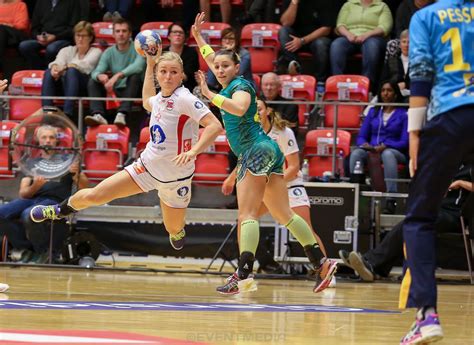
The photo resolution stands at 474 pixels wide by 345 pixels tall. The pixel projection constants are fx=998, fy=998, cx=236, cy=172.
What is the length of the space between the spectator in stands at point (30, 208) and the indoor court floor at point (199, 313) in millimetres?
1548

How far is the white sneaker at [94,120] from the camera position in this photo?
13.0 m

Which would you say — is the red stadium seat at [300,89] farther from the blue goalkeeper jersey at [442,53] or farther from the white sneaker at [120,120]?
the blue goalkeeper jersey at [442,53]

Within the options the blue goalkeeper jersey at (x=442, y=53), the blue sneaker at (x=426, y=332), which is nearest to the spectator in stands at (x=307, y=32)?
the blue goalkeeper jersey at (x=442, y=53)

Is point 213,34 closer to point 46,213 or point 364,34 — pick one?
point 364,34

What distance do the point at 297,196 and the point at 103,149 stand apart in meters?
3.49

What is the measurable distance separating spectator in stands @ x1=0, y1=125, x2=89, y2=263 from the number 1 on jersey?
23.8 feet

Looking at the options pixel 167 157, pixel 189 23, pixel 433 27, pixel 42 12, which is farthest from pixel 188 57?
pixel 433 27

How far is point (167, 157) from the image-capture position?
837 centimetres

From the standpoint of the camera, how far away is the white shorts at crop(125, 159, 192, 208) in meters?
8.36

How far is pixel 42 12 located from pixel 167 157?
7.74 meters

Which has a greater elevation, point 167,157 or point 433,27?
point 433,27

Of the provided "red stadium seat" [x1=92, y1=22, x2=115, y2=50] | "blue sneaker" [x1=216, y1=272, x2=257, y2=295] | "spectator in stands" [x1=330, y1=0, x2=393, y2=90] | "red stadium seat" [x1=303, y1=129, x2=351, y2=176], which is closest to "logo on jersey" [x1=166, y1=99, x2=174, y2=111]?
"blue sneaker" [x1=216, y1=272, x2=257, y2=295]

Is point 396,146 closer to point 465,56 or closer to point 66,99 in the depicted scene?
point 66,99

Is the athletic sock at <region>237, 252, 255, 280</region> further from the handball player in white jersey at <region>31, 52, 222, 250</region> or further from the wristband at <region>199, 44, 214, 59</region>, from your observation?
the wristband at <region>199, 44, 214, 59</region>
